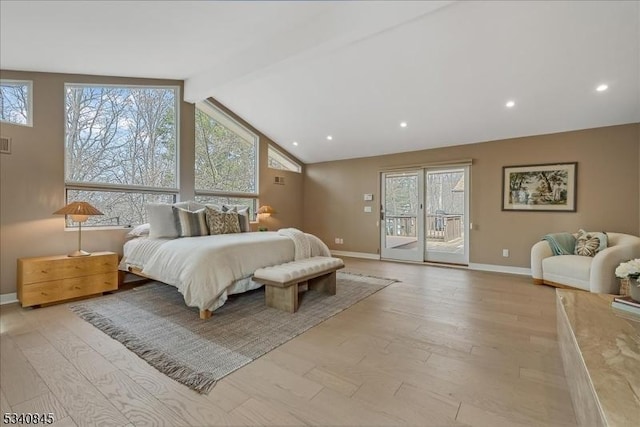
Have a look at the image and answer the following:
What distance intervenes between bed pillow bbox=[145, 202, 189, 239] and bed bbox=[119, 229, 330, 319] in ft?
0.28

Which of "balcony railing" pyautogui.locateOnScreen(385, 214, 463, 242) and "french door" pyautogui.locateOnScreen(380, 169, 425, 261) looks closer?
"balcony railing" pyautogui.locateOnScreen(385, 214, 463, 242)

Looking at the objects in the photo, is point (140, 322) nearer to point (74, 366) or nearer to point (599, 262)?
point (74, 366)

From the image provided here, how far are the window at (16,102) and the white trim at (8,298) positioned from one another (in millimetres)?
1945

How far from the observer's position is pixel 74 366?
1.89 metres

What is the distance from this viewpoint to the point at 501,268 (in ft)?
15.8

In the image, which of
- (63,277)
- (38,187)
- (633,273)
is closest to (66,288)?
(63,277)

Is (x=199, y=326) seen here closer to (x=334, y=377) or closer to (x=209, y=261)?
(x=209, y=261)

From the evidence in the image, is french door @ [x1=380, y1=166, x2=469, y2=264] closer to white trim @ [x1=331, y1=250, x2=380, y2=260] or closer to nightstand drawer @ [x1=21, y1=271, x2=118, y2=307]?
white trim @ [x1=331, y1=250, x2=380, y2=260]

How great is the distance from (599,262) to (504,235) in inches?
65.0

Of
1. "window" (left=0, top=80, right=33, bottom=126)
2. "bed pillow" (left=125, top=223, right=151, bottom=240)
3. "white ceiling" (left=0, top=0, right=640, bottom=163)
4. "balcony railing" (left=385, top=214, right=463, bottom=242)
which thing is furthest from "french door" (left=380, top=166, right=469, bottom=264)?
"window" (left=0, top=80, right=33, bottom=126)

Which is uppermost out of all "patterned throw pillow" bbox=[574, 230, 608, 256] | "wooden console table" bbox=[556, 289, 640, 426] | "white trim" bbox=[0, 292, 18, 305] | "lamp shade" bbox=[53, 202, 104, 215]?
"lamp shade" bbox=[53, 202, 104, 215]

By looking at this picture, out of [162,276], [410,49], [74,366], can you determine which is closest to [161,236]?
[162,276]

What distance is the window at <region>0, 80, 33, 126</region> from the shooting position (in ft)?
10.5

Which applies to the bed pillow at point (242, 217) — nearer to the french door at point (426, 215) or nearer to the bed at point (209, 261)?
the bed at point (209, 261)
